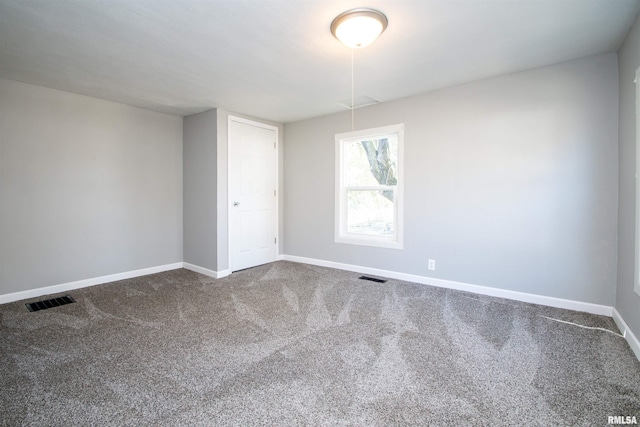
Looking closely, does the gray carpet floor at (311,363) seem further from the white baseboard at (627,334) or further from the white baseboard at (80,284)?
the white baseboard at (80,284)

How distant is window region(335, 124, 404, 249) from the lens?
394cm

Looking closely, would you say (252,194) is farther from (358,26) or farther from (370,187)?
(358,26)

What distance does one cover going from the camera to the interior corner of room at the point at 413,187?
2672 mm

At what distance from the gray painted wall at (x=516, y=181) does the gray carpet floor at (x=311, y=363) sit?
44 centimetres

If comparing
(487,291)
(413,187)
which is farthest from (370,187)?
(487,291)

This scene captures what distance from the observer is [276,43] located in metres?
2.40

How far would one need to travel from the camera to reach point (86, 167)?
3654mm

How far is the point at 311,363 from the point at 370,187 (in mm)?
2695

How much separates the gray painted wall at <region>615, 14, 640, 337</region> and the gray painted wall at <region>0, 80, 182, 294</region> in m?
5.00

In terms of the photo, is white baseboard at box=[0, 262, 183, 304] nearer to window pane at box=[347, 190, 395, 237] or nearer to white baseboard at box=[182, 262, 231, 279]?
white baseboard at box=[182, 262, 231, 279]

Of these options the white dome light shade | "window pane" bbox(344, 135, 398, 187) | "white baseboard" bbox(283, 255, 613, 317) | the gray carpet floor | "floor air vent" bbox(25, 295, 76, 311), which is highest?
the white dome light shade

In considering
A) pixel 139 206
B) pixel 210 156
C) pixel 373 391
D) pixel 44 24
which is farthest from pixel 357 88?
pixel 139 206

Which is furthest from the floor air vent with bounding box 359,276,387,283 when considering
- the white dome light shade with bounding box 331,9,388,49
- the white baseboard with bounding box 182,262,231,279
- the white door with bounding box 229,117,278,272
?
the white dome light shade with bounding box 331,9,388,49

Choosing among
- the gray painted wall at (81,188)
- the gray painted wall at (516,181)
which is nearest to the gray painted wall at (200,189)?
the gray painted wall at (81,188)
